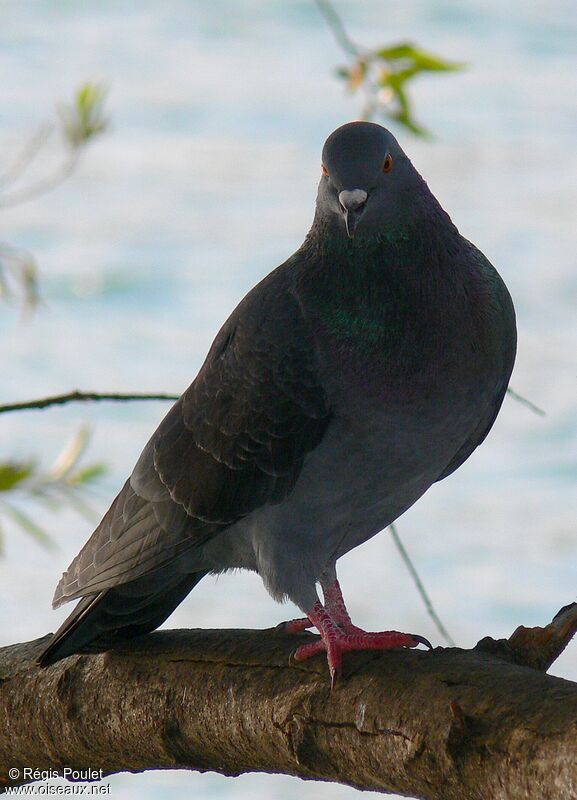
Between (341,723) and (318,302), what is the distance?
103 centimetres

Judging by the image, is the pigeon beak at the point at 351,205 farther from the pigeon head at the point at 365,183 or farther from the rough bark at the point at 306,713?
the rough bark at the point at 306,713

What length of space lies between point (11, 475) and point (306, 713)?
0.75 m

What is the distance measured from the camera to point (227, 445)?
283cm

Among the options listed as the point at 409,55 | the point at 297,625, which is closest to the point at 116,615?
the point at 297,625

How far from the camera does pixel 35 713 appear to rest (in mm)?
2598

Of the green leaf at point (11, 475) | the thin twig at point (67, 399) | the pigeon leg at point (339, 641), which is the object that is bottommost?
the pigeon leg at point (339, 641)

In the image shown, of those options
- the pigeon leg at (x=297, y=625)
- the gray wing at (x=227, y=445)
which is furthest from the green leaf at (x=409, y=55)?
the pigeon leg at (x=297, y=625)

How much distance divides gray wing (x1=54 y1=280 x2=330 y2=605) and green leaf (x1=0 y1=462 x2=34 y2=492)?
2.81 feet

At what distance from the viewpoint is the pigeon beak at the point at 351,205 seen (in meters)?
2.54

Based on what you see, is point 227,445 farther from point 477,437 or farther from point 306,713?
point 306,713

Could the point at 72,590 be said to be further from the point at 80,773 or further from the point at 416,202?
the point at 416,202

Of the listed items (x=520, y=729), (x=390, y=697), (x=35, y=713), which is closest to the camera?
(x=520, y=729)

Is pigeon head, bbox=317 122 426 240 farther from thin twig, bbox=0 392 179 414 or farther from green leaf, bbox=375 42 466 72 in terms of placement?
thin twig, bbox=0 392 179 414

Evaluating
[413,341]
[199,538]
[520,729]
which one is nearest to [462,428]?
[413,341]
